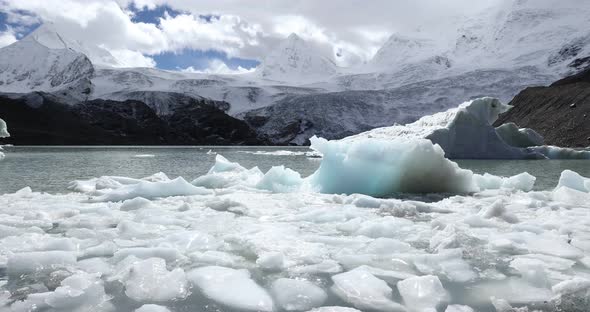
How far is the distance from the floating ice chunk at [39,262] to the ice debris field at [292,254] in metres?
0.01

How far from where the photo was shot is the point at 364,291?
4.28m

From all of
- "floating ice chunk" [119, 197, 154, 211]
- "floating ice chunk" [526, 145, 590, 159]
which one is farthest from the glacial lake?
"floating ice chunk" [119, 197, 154, 211]

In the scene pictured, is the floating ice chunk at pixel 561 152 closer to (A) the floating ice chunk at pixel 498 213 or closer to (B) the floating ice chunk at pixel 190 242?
(A) the floating ice chunk at pixel 498 213

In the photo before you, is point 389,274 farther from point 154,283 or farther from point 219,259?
point 154,283

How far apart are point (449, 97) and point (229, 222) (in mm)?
178587

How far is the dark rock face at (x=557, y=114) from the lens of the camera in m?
61.8

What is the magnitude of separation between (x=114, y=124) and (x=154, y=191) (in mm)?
153532

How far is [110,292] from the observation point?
428cm

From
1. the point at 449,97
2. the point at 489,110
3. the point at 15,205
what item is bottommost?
the point at 15,205

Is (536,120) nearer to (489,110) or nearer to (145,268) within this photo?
(489,110)

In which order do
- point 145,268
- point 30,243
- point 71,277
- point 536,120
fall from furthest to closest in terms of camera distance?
point 536,120
point 30,243
point 145,268
point 71,277

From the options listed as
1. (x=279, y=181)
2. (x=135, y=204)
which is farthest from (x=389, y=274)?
(x=279, y=181)

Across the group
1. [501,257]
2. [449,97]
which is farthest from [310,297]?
[449,97]

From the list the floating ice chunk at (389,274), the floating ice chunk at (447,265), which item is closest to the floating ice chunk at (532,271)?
the floating ice chunk at (447,265)
